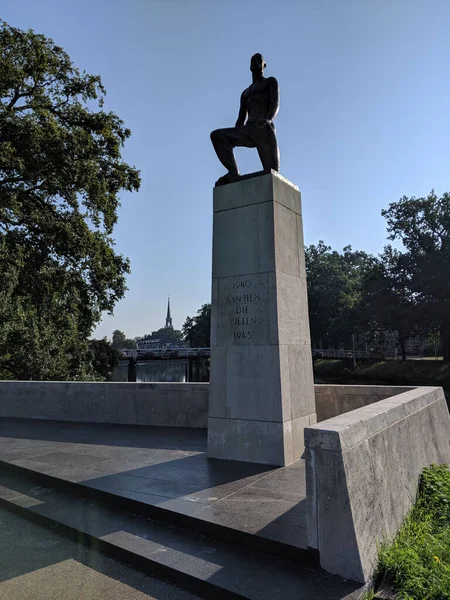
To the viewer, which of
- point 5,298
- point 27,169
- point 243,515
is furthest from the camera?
point 5,298

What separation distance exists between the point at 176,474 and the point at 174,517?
134 centimetres

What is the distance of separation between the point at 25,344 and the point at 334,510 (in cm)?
2322

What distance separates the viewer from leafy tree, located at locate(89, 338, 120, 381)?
33647mm

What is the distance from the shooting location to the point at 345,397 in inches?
316

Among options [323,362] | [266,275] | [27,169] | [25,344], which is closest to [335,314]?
[323,362]

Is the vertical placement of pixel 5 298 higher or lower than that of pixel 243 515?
higher

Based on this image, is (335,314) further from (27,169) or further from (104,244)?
(27,169)

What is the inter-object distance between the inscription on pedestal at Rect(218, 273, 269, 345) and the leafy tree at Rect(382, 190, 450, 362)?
31784 millimetres

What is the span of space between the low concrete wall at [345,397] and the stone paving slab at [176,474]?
2.32 metres

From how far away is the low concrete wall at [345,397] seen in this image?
25.8 ft

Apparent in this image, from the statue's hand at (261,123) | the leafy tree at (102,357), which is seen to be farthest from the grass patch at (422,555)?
the leafy tree at (102,357)

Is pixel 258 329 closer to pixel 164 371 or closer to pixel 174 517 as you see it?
pixel 174 517

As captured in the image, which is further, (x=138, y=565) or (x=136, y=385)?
(x=136, y=385)

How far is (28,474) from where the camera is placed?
229 inches
